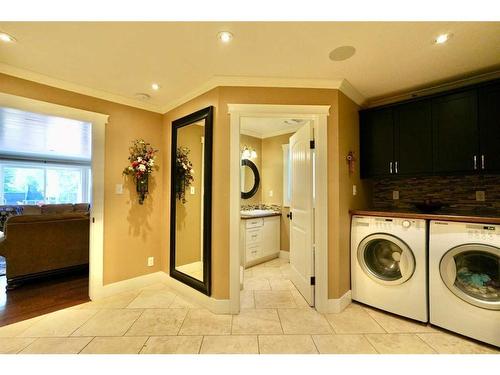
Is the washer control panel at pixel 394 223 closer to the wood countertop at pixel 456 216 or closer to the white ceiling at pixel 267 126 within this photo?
the wood countertop at pixel 456 216

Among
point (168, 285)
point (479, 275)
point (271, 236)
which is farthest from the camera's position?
point (271, 236)

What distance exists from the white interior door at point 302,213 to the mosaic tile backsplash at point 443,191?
109 centimetres

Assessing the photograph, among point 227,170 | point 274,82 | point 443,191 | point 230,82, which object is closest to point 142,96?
point 230,82

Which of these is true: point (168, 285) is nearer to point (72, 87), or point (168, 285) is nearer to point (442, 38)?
point (72, 87)

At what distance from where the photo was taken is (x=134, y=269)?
2.78 metres

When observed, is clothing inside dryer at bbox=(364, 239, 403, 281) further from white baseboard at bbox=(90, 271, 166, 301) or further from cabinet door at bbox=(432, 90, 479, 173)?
white baseboard at bbox=(90, 271, 166, 301)

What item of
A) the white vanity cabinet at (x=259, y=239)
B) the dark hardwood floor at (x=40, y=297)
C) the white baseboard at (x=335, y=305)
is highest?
the white vanity cabinet at (x=259, y=239)

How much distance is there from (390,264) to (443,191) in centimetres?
107

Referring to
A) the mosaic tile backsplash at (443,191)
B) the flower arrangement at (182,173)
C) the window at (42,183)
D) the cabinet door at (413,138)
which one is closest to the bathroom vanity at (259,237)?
the flower arrangement at (182,173)

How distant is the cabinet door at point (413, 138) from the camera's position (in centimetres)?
226

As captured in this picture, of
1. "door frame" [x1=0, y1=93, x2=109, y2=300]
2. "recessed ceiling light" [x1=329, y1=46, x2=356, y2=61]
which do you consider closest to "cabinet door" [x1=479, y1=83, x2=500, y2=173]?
"recessed ceiling light" [x1=329, y1=46, x2=356, y2=61]

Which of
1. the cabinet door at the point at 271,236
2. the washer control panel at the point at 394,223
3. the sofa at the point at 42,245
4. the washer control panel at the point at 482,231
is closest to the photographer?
the washer control panel at the point at 482,231

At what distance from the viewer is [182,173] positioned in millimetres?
2883

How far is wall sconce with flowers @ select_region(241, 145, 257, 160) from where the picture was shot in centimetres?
402
